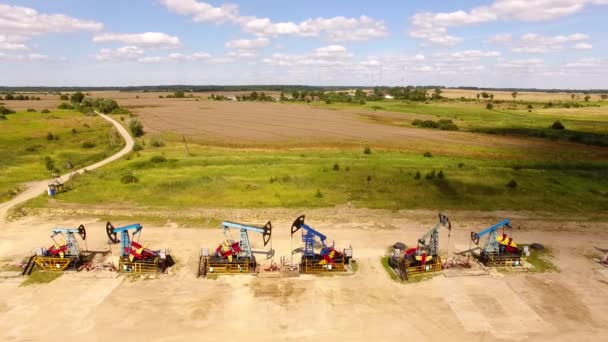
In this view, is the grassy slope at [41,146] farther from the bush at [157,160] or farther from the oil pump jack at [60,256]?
the oil pump jack at [60,256]

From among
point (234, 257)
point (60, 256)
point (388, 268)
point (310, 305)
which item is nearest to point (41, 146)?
point (60, 256)

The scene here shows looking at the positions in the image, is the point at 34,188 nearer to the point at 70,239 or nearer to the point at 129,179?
the point at 129,179

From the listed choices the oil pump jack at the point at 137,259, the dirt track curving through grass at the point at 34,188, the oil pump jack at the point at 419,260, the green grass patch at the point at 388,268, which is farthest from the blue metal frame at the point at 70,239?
the oil pump jack at the point at 419,260

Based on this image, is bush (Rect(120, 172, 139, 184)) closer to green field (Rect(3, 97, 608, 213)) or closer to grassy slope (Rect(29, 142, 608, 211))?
green field (Rect(3, 97, 608, 213))

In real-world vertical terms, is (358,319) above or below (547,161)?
below

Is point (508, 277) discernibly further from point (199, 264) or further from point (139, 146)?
point (139, 146)

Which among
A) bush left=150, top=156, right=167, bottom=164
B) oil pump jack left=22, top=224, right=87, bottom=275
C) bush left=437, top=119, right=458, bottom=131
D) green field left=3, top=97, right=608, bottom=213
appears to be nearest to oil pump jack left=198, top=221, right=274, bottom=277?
oil pump jack left=22, top=224, right=87, bottom=275

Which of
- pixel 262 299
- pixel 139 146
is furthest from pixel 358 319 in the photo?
pixel 139 146
